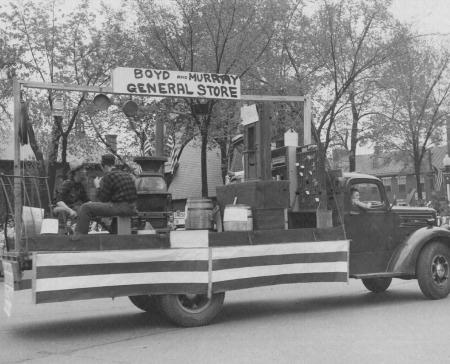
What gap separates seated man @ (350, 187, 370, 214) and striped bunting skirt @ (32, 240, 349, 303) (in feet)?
2.09

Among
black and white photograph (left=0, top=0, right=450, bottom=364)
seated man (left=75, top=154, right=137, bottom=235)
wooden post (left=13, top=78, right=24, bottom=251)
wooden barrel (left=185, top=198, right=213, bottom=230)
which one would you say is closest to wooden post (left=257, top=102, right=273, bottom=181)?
black and white photograph (left=0, top=0, right=450, bottom=364)

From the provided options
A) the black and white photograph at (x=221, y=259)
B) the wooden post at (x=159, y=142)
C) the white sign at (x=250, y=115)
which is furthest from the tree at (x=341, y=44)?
the white sign at (x=250, y=115)

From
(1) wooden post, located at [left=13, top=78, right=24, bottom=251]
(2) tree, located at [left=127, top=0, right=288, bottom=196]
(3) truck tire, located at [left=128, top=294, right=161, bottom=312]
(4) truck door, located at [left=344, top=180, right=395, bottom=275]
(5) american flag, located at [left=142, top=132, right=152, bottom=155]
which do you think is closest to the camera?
(1) wooden post, located at [left=13, top=78, right=24, bottom=251]

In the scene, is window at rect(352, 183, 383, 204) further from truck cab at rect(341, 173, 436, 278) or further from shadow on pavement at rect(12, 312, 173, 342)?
shadow on pavement at rect(12, 312, 173, 342)

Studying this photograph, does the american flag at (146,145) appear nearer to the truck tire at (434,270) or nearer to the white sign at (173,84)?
the white sign at (173,84)

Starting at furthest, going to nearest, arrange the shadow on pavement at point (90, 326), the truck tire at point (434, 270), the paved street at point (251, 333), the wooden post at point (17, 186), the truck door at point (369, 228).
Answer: the truck tire at point (434, 270), the truck door at point (369, 228), the shadow on pavement at point (90, 326), the wooden post at point (17, 186), the paved street at point (251, 333)

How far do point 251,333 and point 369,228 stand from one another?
2866 mm

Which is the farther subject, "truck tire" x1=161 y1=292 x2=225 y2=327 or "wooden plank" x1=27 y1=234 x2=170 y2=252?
"truck tire" x1=161 y1=292 x2=225 y2=327

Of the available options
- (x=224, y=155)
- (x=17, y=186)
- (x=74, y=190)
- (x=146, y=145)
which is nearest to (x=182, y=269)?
(x=17, y=186)

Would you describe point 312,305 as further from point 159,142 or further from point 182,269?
point 159,142

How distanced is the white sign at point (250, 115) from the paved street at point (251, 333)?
2689 millimetres

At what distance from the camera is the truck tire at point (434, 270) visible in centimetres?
852

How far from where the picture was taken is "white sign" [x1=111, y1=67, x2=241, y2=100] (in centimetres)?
718

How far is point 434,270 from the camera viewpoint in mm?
8672
